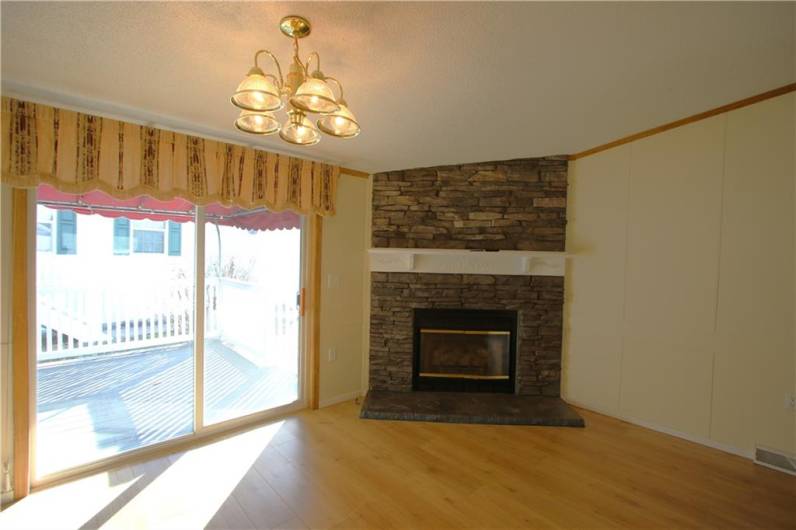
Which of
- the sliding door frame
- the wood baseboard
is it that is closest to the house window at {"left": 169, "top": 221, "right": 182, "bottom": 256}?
the sliding door frame

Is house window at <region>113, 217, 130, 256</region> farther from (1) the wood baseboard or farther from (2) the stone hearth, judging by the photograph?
(1) the wood baseboard

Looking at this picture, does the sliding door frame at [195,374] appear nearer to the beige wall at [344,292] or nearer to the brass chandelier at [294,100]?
the beige wall at [344,292]

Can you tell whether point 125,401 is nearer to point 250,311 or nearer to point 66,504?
point 66,504

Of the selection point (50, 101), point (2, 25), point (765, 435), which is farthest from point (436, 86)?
point (765, 435)

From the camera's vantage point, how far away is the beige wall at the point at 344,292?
3.39m

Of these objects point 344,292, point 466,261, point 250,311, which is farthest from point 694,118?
point 250,311

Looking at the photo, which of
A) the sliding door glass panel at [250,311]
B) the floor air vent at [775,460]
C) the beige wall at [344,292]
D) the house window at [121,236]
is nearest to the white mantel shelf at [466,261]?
the beige wall at [344,292]

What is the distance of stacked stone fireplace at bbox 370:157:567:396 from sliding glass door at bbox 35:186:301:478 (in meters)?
0.96

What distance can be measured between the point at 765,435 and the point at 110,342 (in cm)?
457

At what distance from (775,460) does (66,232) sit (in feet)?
16.0

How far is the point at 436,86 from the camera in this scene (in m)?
1.90

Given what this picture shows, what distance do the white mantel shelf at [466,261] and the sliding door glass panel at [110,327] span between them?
172 centimetres

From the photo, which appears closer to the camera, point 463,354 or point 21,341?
point 21,341

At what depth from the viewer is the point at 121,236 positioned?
241 centimetres
